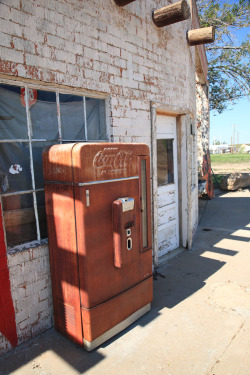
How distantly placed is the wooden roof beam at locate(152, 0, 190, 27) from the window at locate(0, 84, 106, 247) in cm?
198

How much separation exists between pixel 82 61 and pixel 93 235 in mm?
1960

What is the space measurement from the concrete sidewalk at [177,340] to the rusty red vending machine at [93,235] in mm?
181

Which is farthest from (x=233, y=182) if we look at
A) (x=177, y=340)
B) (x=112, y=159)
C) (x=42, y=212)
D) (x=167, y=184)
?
(x=42, y=212)

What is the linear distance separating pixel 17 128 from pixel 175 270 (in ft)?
10.5

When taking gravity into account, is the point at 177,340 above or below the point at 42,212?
below

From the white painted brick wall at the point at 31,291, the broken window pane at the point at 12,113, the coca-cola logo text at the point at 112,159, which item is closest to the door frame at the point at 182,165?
the coca-cola logo text at the point at 112,159

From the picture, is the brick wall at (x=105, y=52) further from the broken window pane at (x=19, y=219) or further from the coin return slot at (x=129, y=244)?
the coin return slot at (x=129, y=244)

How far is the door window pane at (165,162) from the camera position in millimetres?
4883

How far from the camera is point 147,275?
3.25m

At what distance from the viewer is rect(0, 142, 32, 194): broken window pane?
8.81ft

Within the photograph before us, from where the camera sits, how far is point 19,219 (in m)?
2.84

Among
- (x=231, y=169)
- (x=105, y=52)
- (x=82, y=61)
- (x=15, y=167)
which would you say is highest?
(x=105, y=52)

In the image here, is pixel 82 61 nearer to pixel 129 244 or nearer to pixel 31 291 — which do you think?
pixel 129 244

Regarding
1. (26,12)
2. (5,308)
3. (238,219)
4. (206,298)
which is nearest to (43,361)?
(5,308)
